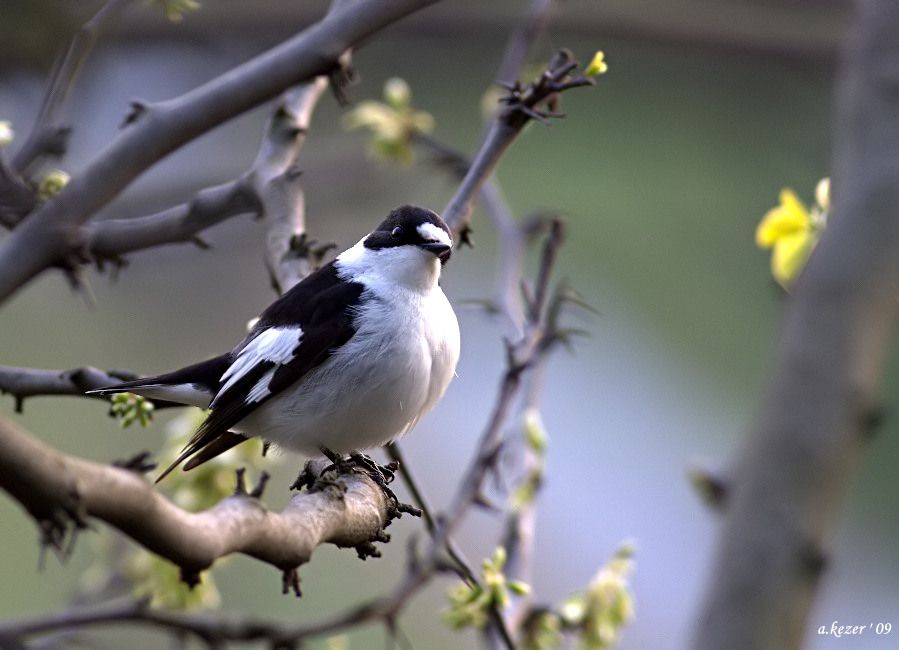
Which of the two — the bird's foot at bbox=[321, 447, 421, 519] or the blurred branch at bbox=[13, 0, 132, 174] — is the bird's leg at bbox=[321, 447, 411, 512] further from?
the blurred branch at bbox=[13, 0, 132, 174]

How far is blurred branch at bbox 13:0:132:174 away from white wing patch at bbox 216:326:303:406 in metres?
0.73

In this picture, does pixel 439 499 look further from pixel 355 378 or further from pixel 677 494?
pixel 355 378

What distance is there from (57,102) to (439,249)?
3.41 ft

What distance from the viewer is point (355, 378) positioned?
2795 mm

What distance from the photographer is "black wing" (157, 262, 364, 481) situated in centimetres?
279

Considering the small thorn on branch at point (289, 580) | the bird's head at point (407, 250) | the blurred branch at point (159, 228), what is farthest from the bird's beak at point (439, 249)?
the small thorn on branch at point (289, 580)

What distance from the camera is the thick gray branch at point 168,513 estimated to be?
3.80 ft

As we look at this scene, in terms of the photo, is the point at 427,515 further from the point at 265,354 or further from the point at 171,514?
the point at 171,514

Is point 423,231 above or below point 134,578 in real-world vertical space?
above

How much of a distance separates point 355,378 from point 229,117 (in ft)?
2.52

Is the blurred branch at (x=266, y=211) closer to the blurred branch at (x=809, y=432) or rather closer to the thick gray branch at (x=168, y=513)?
the thick gray branch at (x=168, y=513)

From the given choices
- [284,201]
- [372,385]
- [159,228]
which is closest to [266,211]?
[284,201]

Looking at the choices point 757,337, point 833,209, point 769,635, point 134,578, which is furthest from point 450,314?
point 757,337

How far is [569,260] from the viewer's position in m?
9.32
